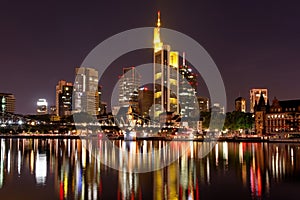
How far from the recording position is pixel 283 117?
106688 mm

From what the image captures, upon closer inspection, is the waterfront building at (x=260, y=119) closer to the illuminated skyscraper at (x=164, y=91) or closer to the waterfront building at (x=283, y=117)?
the waterfront building at (x=283, y=117)

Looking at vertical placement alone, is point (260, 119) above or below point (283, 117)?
below

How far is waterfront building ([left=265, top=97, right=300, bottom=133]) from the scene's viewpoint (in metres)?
104

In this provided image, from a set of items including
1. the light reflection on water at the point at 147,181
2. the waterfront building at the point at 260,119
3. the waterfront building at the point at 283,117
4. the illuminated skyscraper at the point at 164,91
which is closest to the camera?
the light reflection on water at the point at 147,181

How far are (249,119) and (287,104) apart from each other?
12016 mm

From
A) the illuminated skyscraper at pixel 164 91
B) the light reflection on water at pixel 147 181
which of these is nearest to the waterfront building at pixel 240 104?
the illuminated skyscraper at pixel 164 91

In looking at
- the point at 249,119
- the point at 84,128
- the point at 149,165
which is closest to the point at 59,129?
the point at 84,128

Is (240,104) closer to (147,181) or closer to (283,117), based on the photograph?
(283,117)

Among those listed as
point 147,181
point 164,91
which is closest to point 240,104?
point 164,91

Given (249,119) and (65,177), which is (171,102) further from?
(65,177)

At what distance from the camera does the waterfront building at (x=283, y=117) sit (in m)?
104

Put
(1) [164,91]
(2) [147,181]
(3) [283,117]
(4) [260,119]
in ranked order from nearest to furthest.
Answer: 1. (2) [147,181]
2. (3) [283,117]
3. (4) [260,119]
4. (1) [164,91]

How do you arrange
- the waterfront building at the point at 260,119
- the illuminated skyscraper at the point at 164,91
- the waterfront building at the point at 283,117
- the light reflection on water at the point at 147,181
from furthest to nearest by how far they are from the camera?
1. the illuminated skyscraper at the point at 164,91
2. the waterfront building at the point at 260,119
3. the waterfront building at the point at 283,117
4. the light reflection on water at the point at 147,181

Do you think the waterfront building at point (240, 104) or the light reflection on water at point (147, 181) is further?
the waterfront building at point (240, 104)
